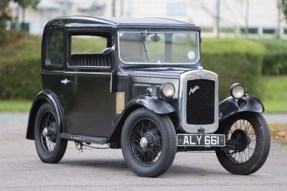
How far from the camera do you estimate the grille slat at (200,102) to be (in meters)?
11.8

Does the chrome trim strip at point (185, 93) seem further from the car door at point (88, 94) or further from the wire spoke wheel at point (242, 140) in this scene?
the car door at point (88, 94)

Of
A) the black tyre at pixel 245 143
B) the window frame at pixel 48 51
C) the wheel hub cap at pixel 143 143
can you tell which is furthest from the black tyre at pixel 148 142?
the window frame at pixel 48 51

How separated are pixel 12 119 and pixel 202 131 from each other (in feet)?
40.0

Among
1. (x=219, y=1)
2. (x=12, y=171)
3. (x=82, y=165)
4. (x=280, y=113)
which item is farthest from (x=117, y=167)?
(x=219, y=1)

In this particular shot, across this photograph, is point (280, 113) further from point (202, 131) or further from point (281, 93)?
point (202, 131)

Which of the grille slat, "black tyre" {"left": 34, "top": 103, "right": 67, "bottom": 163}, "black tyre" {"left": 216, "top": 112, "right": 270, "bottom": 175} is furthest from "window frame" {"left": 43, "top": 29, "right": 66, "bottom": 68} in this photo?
"black tyre" {"left": 216, "top": 112, "right": 270, "bottom": 175}

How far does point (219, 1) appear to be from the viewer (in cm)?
4175

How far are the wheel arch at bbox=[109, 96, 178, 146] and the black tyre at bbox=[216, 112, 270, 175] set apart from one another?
0.91 m

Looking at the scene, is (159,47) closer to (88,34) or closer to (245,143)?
(88,34)

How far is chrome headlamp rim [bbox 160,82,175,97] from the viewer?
1162 cm

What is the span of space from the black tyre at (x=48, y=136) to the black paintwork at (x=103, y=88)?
16cm

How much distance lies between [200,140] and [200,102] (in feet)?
1.68

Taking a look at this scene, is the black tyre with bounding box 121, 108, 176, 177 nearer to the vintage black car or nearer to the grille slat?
the vintage black car

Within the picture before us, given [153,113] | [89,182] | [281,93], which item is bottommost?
[281,93]
